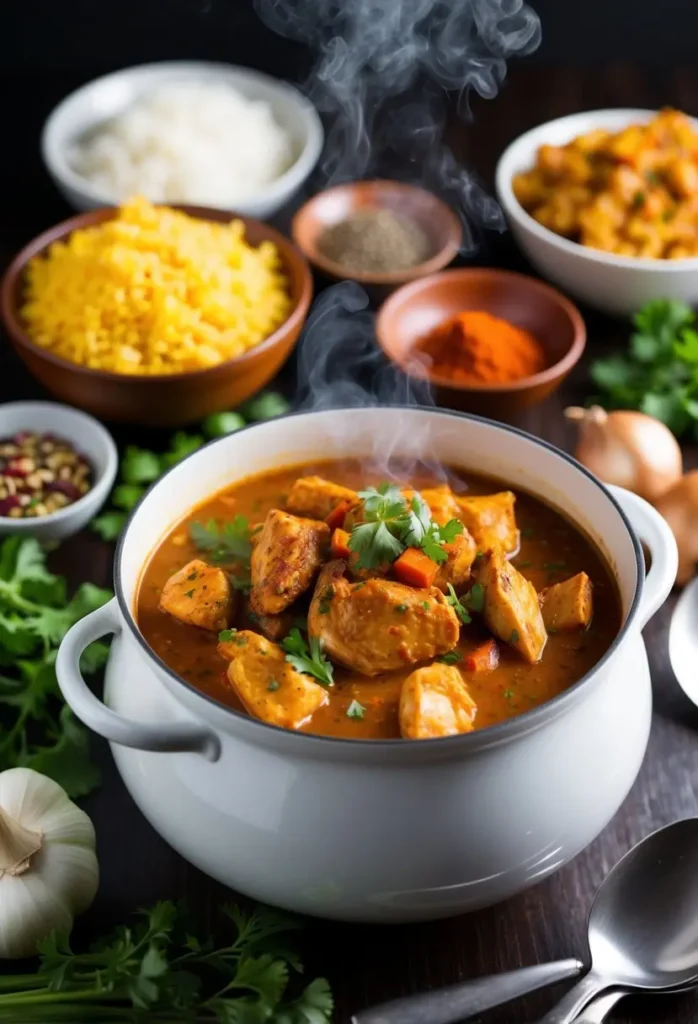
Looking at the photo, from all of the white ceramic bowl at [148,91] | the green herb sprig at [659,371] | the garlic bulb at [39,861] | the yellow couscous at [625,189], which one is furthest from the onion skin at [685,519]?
the white ceramic bowl at [148,91]

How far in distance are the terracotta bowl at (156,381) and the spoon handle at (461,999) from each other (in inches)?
63.4

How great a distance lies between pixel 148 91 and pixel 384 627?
2879 mm

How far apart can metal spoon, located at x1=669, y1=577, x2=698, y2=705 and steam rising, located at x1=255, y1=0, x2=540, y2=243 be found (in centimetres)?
153

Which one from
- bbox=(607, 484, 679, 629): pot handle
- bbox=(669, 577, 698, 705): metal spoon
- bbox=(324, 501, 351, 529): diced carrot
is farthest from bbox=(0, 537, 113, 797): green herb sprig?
bbox=(669, 577, 698, 705): metal spoon

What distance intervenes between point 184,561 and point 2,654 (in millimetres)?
484

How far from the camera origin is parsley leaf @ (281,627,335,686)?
5.99 feet

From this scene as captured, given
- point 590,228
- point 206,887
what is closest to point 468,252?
point 590,228

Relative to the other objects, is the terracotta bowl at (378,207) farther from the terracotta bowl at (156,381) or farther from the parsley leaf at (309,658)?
the parsley leaf at (309,658)

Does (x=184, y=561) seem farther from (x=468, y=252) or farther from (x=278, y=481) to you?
(x=468, y=252)

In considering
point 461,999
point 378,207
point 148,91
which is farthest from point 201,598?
point 148,91

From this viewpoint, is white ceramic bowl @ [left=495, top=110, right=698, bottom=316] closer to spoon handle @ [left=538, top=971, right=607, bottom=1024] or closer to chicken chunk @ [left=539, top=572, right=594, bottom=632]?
chicken chunk @ [left=539, top=572, right=594, bottom=632]

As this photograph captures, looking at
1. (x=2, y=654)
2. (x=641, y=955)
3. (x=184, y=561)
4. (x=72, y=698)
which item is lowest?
(x=2, y=654)

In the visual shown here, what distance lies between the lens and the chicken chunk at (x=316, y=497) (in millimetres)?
2154

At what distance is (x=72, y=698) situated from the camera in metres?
1.67
